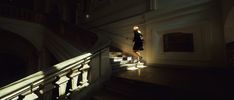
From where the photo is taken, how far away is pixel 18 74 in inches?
444

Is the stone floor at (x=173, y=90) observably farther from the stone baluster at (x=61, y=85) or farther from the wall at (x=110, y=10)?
the wall at (x=110, y=10)

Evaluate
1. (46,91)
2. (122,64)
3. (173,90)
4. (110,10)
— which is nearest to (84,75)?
(46,91)

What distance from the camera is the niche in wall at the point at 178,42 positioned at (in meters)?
6.24

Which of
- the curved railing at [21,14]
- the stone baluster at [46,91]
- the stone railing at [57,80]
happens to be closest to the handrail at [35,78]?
the stone railing at [57,80]

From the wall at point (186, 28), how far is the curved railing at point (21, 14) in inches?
159

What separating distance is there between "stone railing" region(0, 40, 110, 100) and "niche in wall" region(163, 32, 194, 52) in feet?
9.95

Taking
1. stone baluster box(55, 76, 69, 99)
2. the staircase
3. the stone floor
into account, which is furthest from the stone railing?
the stone floor

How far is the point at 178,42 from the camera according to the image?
6.59 m

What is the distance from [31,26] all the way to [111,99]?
6.51 metres

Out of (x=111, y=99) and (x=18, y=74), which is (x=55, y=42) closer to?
(x=111, y=99)

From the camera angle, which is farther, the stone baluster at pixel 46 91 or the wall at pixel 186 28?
the wall at pixel 186 28

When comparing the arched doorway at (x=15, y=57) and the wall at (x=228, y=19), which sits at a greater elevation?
the wall at (x=228, y=19)

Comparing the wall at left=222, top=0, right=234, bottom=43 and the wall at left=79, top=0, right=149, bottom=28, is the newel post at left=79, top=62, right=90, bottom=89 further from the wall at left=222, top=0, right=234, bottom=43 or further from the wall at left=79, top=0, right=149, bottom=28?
the wall at left=79, top=0, right=149, bottom=28

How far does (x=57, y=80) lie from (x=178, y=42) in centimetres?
470
